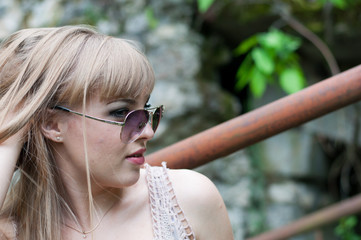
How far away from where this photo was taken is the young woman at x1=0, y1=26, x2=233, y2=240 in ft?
3.79

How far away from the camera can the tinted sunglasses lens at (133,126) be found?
116 centimetres

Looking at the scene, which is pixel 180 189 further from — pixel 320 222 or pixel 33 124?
pixel 320 222

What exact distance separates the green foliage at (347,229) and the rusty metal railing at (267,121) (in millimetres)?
2944

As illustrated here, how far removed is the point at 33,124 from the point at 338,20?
2.75 m

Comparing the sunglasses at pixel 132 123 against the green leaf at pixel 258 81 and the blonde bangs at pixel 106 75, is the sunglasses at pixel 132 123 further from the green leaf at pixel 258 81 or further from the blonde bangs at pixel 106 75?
the green leaf at pixel 258 81

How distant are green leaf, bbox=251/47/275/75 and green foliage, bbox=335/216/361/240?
177 centimetres

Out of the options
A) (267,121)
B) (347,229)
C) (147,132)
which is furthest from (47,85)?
(347,229)

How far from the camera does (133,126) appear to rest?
3.82 ft

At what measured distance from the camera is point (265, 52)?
106 inches

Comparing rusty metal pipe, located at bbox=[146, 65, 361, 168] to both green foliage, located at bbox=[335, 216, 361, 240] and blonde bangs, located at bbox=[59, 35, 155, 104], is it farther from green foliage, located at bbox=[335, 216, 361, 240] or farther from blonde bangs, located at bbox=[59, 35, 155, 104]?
green foliage, located at bbox=[335, 216, 361, 240]

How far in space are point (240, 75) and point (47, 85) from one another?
218 cm

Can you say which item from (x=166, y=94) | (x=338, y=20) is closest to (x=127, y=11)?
(x=166, y=94)

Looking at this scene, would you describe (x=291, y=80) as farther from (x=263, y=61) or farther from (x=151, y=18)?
(x=151, y=18)

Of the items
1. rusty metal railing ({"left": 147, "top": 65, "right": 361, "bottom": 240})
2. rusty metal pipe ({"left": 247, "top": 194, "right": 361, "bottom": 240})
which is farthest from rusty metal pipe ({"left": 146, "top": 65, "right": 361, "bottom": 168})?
rusty metal pipe ({"left": 247, "top": 194, "right": 361, "bottom": 240})
